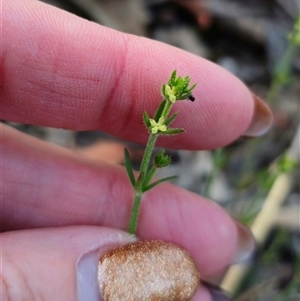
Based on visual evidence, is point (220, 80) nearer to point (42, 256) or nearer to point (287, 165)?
point (287, 165)

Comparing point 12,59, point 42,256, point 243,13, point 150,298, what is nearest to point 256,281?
point 150,298

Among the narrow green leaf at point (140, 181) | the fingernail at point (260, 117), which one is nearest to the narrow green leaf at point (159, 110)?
the narrow green leaf at point (140, 181)

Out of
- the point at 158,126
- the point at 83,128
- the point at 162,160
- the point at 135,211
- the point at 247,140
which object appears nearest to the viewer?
the point at 158,126

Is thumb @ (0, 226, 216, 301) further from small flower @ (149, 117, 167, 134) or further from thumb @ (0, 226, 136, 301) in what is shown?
small flower @ (149, 117, 167, 134)

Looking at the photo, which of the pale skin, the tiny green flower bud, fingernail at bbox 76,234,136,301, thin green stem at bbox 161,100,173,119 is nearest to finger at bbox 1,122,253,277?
the pale skin

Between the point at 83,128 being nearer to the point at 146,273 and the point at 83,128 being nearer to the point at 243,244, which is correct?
the point at 146,273

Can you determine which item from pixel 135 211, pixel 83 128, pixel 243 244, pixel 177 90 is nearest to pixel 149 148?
pixel 177 90
